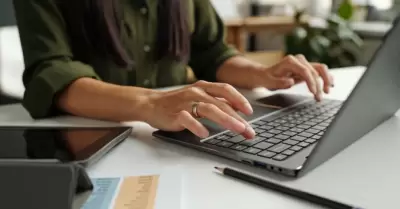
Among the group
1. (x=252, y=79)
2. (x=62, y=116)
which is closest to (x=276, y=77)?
(x=252, y=79)

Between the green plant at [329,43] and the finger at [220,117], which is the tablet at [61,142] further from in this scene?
the green plant at [329,43]

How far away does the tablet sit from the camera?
0.59 metres

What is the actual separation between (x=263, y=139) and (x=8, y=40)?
29.1 inches

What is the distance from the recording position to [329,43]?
8.73 ft

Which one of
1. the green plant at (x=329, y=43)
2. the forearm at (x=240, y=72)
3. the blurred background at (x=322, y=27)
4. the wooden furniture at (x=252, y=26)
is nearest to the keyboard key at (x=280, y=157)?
the forearm at (x=240, y=72)

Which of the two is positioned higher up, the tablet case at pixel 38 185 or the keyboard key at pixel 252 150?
the tablet case at pixel 38 185

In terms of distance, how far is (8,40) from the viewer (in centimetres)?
115

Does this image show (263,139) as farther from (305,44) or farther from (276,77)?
(305,44)

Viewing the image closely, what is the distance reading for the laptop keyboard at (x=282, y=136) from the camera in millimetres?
600

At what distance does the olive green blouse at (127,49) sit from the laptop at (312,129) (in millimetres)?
239

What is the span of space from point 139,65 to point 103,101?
32 centimetres

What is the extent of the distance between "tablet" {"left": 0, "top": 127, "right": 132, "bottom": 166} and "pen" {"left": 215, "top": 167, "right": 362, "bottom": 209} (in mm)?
153

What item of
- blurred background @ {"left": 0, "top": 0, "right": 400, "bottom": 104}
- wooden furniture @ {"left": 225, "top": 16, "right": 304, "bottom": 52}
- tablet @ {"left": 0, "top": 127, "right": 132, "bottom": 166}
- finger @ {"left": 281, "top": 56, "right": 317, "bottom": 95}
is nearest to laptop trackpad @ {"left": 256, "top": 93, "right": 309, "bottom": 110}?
finger @ {"left": 281, "top": 56, "right": 317, "bottom": 95}

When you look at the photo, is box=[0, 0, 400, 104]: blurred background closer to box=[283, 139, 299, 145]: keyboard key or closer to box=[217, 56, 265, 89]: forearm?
box=[217, 56, 265, 89]: forearm
